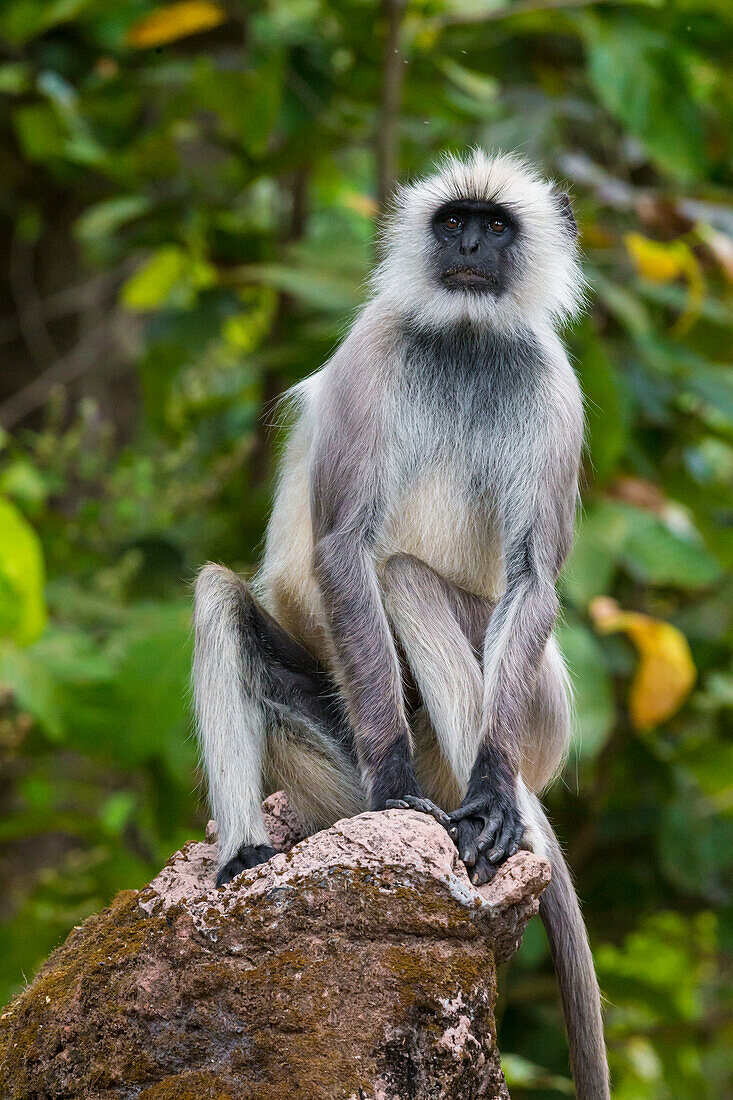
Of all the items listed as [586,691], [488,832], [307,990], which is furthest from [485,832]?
[586,691]

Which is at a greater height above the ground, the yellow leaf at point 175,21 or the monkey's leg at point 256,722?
the yellow leaf at point 175,21

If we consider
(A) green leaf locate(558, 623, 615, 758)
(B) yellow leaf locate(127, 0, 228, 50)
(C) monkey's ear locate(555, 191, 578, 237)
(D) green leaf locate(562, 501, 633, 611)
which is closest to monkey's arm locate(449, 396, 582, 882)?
(C) monkey's ear locate(555, 191, 578, 237)

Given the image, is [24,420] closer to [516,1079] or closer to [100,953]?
[516,1079]

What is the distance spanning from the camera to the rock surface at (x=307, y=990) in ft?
7.93

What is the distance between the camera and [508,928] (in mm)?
2691

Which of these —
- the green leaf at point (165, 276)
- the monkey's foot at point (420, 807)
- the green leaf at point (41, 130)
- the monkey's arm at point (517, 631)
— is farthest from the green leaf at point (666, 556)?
the green leaf at point (41, 130)

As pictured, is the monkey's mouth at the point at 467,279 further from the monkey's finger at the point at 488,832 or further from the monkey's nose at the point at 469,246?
the monkey's finger at the point at 488,832

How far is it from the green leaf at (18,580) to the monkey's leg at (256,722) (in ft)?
2.50

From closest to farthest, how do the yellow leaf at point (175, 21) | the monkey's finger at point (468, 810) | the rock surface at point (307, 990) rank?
the rock surface at point (307, 990) → the monkey's finger at point (468, 810) → the yellow leaf at point (175, 21)

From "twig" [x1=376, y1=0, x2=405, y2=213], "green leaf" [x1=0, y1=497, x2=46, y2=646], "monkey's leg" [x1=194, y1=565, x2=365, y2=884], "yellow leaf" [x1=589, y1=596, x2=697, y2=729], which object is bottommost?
"monkey's leg" [x1=194, y1=565, x2=365, y2=884]

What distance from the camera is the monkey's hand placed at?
2.88 meters

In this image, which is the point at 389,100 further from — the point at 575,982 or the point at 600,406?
the point at 575,982

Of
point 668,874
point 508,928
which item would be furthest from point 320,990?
point 668,874

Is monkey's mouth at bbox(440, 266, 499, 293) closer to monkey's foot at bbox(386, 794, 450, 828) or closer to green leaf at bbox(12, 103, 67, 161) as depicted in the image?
monkey's foot at bbox(386, 794, 450, 828)
